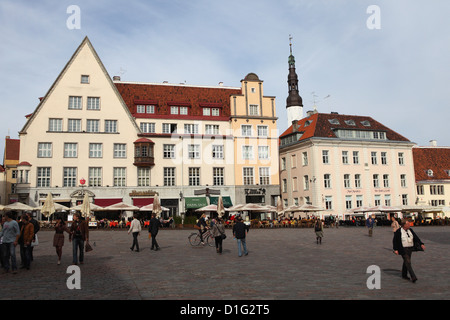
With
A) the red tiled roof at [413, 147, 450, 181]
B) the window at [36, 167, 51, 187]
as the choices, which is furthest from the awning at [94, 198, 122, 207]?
the red tiled roof at [413, 147, 450, 181]

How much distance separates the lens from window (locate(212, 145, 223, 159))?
5159 cm

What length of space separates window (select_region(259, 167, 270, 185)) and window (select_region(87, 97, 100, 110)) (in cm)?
2156

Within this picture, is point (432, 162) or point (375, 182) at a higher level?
point (432, 162)

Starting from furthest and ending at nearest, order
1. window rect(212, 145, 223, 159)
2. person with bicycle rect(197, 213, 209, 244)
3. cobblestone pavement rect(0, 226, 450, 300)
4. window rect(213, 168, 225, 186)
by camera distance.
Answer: window rect(212, 145, 223, 159)
window rect(213, 168, 225, 186)
person with bicycle rect(197, 213, 209, 244)
cobblestone pavement rect(0, 226, 450, 300)

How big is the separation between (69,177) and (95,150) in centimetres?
424

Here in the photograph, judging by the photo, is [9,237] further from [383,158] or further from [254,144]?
[383,158]

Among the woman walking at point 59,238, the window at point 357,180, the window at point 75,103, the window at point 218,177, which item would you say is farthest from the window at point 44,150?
the window at point 357,180

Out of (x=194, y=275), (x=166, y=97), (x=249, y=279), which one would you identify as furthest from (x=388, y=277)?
(x=166, y=97)

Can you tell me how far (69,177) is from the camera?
47156mm

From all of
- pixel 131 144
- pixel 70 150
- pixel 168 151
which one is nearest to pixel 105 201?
pixel 70 150

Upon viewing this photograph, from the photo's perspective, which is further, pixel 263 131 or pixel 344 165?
pixel 344 165

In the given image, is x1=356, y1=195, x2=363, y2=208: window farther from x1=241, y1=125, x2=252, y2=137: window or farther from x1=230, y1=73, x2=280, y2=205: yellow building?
x1=241, y1=125, x2=252, y2=137: window

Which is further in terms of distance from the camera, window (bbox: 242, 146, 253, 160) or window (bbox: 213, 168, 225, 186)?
window (bbox: 242, 146, 253, 160)
